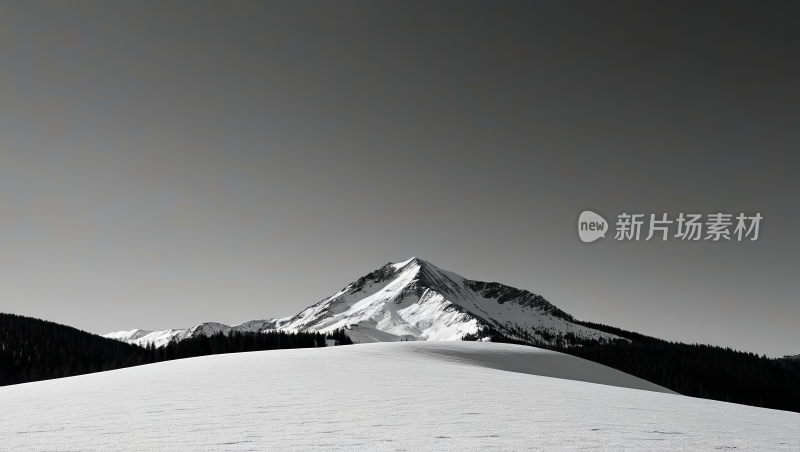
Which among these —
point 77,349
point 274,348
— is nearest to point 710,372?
point 274,348

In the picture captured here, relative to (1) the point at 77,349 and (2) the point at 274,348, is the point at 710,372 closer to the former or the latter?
(2) the point at 274,348

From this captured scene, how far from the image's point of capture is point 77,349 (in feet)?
201

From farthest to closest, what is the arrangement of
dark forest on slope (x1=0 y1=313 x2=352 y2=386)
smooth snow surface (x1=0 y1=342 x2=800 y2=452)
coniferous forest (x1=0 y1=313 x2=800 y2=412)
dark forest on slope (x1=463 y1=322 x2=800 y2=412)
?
dark forest on slope (x1=463 y1=322 x2=800 y2=412)
coniferous forest (x1=0 y1=313 x2=800 y2=412)
dark forest on slope (x1=0 y1=313 x2=352 y2=386)
smooth snow surface (x1=0 y1=342 x2=800 y2=452)

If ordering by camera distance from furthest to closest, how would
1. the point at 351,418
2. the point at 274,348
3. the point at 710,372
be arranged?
the point at 710,372 → the point at 274,348 → the point at 351,418

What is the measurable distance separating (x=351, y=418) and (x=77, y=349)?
6742 centimetres

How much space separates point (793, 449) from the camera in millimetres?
6484

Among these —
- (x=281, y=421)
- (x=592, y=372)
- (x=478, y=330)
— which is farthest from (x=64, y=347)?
(x=478, y=330)

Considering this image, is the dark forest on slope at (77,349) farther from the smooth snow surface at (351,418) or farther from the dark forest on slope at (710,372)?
the smooth snow surface at (351,418)

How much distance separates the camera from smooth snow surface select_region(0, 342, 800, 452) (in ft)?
20.2

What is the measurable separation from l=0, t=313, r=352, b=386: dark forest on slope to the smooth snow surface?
49.4m

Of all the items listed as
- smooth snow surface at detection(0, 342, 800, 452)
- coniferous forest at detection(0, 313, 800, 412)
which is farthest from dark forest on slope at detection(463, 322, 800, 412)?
smooth snow surface at detection(0, 342, 800, 452)

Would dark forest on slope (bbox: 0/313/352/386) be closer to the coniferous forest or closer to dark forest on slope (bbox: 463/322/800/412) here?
the coniferous forest

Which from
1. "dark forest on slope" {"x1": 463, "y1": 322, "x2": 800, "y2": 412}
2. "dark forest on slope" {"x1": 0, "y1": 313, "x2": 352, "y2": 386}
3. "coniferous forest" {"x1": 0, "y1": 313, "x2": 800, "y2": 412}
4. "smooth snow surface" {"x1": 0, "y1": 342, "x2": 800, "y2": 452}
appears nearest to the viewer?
"smooth snow surface" {"x1": 0, "y1": 342, "x2": 800, "y2": 452}

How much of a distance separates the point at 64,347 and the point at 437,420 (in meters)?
69.9
